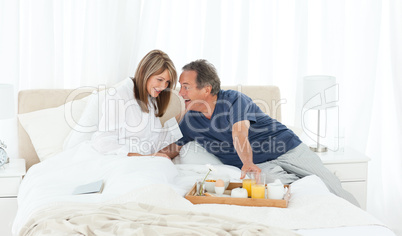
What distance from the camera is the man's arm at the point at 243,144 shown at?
288 cm

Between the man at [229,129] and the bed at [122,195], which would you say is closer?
the bed at [122,195]

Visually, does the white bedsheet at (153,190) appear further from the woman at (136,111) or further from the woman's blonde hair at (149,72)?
the woman's blonde hair at (149,72)

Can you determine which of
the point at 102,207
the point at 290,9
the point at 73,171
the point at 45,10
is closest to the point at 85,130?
the point at 73,171

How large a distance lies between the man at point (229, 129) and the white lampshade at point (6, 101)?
3.28 feet

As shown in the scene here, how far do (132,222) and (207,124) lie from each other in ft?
4.23

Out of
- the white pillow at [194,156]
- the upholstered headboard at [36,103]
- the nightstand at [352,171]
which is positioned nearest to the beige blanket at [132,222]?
the white pillow at [194,156]

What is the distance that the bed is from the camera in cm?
197

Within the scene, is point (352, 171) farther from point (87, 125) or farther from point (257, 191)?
point (87, 125)

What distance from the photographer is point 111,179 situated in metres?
2.58

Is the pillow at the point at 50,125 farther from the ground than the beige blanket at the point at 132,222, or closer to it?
farther from the ground

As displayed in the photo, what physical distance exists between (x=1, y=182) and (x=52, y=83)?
799 mm

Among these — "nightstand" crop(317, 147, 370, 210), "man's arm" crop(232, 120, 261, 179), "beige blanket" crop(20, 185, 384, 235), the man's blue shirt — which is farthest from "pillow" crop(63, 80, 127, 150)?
"nightstand" crop(317, 147, 370, 210)

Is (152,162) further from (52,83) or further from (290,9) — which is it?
(290,9)

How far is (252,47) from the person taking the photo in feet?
12.5
